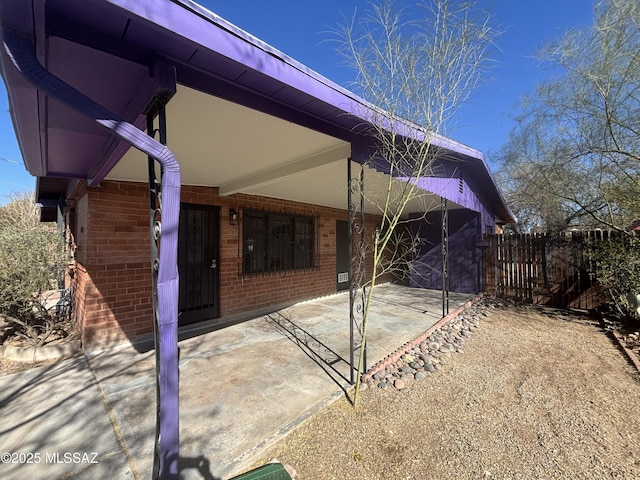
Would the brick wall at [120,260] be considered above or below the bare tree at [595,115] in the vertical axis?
below

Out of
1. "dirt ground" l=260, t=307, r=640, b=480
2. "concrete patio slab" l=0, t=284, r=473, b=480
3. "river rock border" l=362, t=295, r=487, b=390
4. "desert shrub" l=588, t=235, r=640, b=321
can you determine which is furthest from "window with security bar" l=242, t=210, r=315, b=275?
"desert shrub" l=588, t=235, r=640, b=321

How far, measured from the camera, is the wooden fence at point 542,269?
5914 mm

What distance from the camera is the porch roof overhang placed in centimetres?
124

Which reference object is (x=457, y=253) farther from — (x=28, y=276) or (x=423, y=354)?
(x=28, y=276)

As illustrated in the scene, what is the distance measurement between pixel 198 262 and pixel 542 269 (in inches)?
290

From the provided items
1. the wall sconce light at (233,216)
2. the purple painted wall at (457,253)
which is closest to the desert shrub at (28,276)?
the wall sconce light at (233,216)

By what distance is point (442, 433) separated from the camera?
2229mm

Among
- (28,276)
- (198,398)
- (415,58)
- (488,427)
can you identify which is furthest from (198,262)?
(488,427)

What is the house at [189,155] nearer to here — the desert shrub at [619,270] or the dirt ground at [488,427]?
the dirt ground at [488,427]

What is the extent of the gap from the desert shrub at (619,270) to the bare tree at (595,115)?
35 centimetres

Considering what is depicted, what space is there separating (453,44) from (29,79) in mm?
2852

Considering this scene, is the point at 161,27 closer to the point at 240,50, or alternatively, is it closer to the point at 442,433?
the point at 240,50

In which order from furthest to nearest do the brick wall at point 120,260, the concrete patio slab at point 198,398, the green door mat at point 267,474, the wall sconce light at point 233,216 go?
the wall sconce light at point 233,216, the brick wall at point 120,260, the concrete patio slab at point 198,398, the green door mat at point 267,474

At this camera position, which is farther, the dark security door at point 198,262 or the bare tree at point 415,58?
the dark security door at point 198,262
